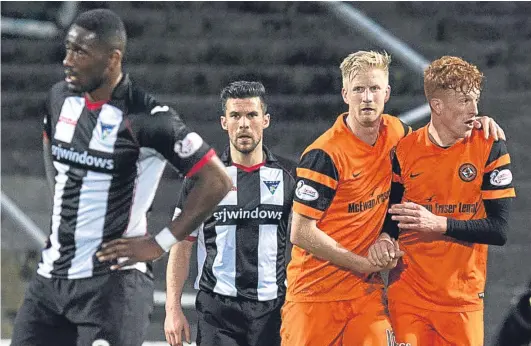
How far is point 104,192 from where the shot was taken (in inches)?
196

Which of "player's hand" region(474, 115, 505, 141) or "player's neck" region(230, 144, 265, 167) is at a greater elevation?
"player's hand" region(474, 115, 505, 141)

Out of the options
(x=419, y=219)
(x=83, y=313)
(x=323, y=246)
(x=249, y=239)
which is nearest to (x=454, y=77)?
(x=419, y=219)

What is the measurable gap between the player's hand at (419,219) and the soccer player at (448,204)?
0.02 metres

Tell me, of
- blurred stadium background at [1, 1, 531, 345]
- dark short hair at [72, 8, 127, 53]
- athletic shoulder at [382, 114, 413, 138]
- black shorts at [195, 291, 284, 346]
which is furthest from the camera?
blurred stadium background at [1, 1, 531, 345]

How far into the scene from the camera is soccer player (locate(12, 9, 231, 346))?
4941 millimetres

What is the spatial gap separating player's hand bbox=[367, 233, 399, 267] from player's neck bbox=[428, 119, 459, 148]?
1.69ft

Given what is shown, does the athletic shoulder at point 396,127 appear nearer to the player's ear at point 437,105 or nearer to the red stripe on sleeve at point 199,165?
the player's ear at point 437,105

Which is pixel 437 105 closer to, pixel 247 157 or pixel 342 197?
pixel 342 197

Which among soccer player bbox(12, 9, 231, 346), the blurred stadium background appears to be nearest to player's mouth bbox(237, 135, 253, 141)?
soccer player bbox(12, 9, 231, 346)

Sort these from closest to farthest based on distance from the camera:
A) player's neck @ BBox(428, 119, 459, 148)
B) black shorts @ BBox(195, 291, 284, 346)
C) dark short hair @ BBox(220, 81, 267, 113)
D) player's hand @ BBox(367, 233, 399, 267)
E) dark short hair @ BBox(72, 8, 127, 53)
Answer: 1. dark short hair @ BBox(72, 8, 127, 53)
2. player's hand @ BBox(367, 233, 399, 267)
3. player's neck @ BBox(428, 119, 459, 148)
4. black shorts @ BBox(195, 291, 284, 346)
5. dark short hair @ BBox(220, 81, 267, 113)

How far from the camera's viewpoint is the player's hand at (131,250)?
4969 mm

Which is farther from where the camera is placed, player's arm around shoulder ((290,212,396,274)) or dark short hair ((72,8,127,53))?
player's arm around shoulder ((290,212,396,274))

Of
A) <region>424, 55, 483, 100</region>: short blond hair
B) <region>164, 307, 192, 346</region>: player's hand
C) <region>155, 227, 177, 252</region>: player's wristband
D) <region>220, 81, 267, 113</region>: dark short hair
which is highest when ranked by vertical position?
<region>424, 55, 483, 100</region>: short blond hair

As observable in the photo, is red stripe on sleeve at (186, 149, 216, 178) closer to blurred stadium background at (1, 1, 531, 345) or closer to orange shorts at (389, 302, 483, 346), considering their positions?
orange shorts at (389, 302, 483, 346)
